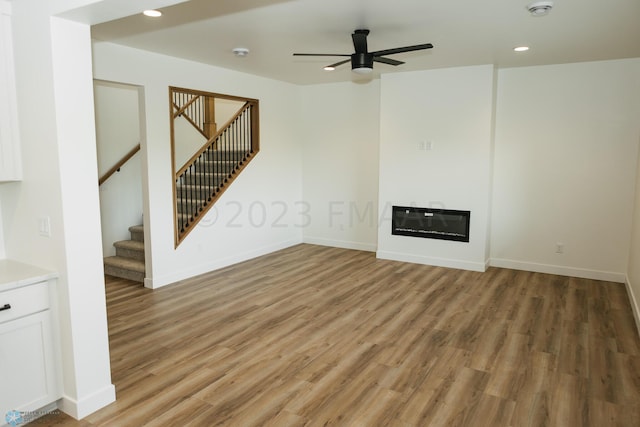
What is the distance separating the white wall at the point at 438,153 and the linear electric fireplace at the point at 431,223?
8 cm

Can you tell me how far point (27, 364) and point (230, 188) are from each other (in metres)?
3.76

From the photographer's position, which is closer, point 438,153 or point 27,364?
point 27,364

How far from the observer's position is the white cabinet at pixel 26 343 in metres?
2.32

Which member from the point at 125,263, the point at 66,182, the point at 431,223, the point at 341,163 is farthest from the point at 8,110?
the point at 341,163

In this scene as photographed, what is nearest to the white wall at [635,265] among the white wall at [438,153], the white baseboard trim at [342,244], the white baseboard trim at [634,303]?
the white baseboard trim at [634,303]

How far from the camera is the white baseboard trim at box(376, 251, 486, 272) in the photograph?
5730 mm

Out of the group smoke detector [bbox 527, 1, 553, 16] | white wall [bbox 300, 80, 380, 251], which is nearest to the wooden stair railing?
white wall [bbox 300, 80, 380, 251]

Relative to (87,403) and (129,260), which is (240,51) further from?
(87,403)

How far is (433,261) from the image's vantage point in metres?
6.03

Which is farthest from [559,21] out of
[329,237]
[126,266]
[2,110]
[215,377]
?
[126,266]

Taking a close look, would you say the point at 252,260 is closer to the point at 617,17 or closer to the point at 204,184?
the point at 204,184

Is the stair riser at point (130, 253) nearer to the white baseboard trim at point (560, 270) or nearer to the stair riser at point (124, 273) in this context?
the stair riser at point (124, 273)

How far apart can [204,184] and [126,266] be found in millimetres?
1578

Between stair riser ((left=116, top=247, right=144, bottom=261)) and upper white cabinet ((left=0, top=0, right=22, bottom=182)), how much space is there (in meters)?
3.08
